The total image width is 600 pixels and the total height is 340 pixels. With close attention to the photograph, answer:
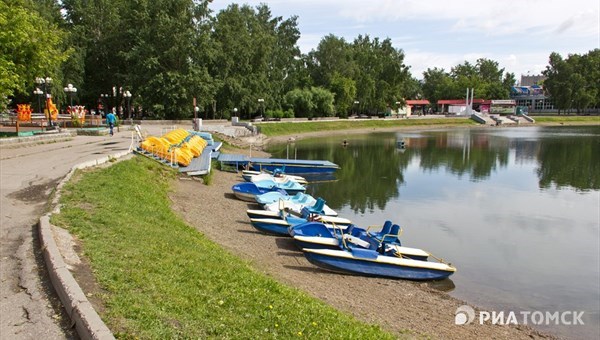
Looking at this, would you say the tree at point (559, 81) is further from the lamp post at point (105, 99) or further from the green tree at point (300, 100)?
the lamp post at point (105, 99)

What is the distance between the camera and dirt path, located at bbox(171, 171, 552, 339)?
1055 centimetres

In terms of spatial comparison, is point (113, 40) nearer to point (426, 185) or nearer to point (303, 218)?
point (426, 185)

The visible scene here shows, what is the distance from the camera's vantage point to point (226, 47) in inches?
2537

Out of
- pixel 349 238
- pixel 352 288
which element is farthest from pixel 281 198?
pixel 352 288

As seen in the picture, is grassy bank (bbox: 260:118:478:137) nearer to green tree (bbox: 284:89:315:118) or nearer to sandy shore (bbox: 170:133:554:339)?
green tree (bbox: 284:89:315:118)

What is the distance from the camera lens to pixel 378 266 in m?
14.0

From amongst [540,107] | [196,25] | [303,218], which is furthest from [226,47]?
[540,107]

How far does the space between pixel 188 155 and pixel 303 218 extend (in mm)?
11615

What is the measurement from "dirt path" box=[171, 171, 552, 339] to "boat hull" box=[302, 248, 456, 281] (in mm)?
218

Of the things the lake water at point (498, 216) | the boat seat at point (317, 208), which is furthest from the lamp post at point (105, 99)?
the boat seat at point (317, 208)

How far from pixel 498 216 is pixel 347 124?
67.2 metres

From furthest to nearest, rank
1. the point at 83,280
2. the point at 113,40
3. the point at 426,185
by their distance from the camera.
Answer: the point at 113,40, the point at 426,185, the point at 83,280

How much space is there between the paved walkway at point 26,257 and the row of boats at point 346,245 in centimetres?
759

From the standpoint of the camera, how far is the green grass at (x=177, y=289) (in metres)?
6.28
